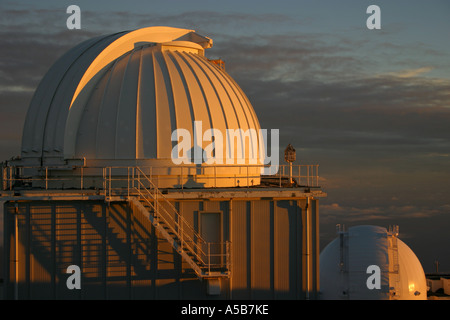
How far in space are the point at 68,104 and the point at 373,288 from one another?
48.4 ft

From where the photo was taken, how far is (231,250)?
71.6 feet

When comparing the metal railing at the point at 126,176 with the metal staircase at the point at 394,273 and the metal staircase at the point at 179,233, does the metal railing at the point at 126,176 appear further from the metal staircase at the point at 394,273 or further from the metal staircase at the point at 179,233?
the metal staircase at the point at 394,273

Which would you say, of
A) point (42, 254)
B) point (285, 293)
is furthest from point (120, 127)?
point (285, 293)

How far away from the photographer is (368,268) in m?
26.7

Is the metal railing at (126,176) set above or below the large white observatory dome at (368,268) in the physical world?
above

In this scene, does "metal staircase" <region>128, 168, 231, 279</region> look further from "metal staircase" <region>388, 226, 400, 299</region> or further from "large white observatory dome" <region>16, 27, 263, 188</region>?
"metal staircase" <region>388, 226, 400, 299</region>

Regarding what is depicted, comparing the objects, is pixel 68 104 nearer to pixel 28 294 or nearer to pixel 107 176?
pixel 107 176

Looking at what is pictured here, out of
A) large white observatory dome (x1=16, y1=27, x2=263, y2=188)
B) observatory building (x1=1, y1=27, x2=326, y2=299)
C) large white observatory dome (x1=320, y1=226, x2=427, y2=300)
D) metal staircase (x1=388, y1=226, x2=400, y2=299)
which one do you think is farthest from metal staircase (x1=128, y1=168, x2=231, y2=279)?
metal staircase (x1=388, y1=226, x2=400, y2=299)

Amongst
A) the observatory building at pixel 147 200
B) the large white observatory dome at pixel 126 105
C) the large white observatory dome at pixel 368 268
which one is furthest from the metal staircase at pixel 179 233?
the large white observatory dome at pixel 368 268

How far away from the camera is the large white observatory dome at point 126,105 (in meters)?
22.4

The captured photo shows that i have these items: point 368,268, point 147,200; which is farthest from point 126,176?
point 368,268

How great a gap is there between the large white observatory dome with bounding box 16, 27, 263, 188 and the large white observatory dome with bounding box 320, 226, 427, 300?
6.43 m

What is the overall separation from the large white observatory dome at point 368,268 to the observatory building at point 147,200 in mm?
4911

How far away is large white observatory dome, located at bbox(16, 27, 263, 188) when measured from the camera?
73.4 ft
